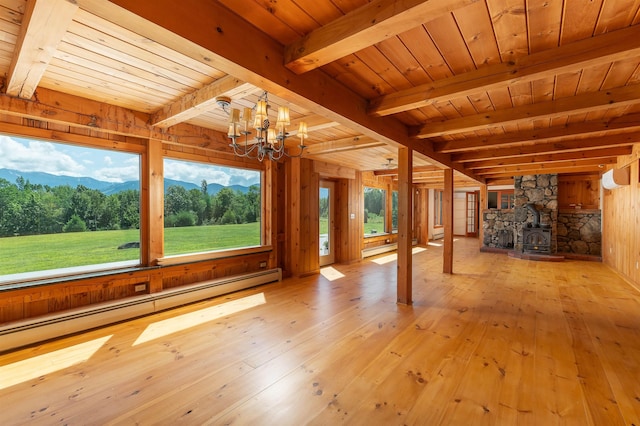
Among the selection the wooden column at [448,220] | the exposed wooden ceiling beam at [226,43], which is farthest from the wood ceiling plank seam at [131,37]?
the wooden column at [448,220]

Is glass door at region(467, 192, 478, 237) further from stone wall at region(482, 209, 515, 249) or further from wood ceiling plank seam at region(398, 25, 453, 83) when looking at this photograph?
wood ceiling plank seam at region(398, 25, 453, 83)

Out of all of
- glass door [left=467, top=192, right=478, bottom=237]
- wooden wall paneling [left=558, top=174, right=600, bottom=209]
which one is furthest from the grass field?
glass door [left=467, top=192, right=478, bottom=237]

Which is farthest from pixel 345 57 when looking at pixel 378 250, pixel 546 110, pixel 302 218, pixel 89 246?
pixel 378 250

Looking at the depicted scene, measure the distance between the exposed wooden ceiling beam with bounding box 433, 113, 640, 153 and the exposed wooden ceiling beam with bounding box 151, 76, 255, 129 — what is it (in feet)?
11.3

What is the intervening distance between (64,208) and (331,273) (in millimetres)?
4320

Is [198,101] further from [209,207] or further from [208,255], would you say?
[208,255]

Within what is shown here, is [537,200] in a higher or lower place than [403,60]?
lower

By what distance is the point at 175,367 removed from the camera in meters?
2.29

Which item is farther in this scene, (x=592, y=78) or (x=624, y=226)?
(x=624, y=226)

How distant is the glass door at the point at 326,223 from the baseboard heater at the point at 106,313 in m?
2.48

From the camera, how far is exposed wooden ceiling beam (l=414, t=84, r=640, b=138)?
2.40 m

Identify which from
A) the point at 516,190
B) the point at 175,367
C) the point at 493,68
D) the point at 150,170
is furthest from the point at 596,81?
the point at 516,190

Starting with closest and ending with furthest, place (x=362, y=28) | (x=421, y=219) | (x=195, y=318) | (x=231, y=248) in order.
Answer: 1. (x=362, y=28)
2. (x=195, y=318)
3. (x=231, y=248)
4. (x=421, y=219)

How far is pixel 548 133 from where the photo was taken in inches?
144
